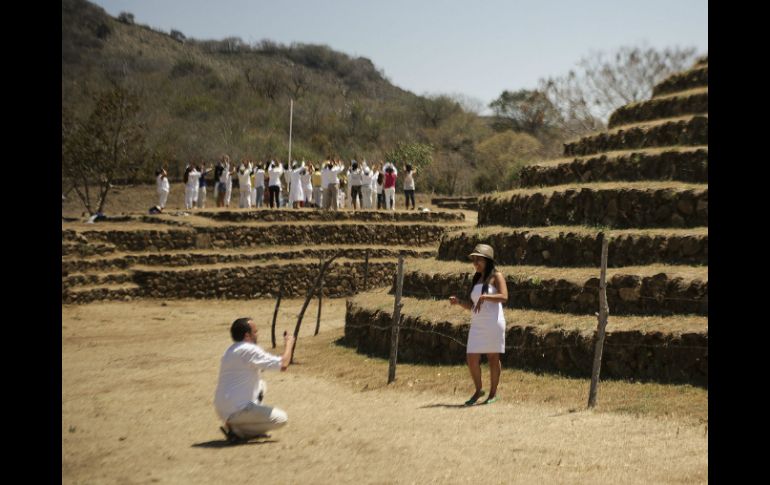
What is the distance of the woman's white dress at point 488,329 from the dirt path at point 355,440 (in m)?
0.63

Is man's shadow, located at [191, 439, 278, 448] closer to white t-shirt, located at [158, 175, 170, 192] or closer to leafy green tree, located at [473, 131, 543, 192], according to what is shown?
white t-shirt, located at [158, 175, 170, 192]

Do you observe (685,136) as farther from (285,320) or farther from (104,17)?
(104,17)

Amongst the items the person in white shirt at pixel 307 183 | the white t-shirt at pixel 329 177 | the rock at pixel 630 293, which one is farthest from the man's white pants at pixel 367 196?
the rock at pixel 630 293

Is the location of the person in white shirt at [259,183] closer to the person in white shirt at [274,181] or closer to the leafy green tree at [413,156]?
the person in white shirt at [274,181]

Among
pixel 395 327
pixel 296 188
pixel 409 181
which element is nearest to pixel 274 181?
pixel 296 188

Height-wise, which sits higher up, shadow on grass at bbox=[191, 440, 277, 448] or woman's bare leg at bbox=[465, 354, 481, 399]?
woman's bare leg at bbox=[465, 354, 481, 399]

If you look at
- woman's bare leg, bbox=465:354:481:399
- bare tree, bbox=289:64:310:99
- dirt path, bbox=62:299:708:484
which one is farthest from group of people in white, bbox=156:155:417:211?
bare tree, bbox=289:64:310:99

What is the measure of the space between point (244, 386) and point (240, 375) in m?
0.10

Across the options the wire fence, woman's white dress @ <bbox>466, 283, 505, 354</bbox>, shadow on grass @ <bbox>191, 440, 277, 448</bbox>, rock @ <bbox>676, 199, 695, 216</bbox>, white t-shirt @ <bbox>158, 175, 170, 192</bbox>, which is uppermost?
white t-shirt @ <bbox>158, 175, 170, 192</bbox>

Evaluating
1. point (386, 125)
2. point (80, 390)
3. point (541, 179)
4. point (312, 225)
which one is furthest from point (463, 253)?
point (386, 125)

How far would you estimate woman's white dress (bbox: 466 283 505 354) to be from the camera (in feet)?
29.5

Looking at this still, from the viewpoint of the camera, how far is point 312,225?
93.5ft

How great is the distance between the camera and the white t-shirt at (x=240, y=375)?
7574mm
